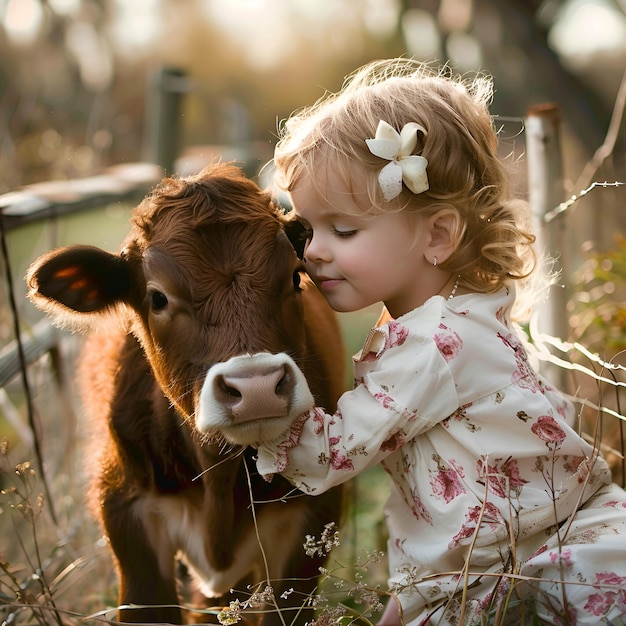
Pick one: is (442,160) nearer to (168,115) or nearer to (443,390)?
(443,390)

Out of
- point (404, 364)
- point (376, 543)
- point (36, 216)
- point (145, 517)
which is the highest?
point (36, 216)

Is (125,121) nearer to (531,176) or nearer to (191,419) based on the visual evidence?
(531,176)

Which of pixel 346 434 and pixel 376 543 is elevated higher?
pixel 346 434

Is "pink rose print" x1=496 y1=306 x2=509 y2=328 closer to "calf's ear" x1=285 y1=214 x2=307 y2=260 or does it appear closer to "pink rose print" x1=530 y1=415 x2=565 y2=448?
"pink rose print" x1=530 y1=415 x2=565 y2=448

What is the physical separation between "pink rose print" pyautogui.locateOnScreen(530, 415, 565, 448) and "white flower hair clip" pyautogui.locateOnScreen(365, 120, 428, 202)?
31.5 inches

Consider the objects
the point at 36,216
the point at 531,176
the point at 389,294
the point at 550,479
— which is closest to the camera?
the point at 550,479

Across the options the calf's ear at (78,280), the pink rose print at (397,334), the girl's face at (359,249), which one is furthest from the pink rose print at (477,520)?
the calf's ear at (78,280)

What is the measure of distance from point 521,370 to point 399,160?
77 centimetres

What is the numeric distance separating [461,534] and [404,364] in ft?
1.76

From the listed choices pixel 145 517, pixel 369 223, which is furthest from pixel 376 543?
pixel 369 223

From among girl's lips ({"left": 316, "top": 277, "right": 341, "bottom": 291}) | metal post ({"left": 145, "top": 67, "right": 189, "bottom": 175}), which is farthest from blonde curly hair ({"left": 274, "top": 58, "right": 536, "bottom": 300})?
metal post ({"left": 145, "top": 67, "right": 189, "bottom": 175})

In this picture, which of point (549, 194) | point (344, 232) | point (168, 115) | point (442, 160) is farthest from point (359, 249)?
point (168, 115)

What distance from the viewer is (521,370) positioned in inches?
102

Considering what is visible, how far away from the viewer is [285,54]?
1848 centimetres
